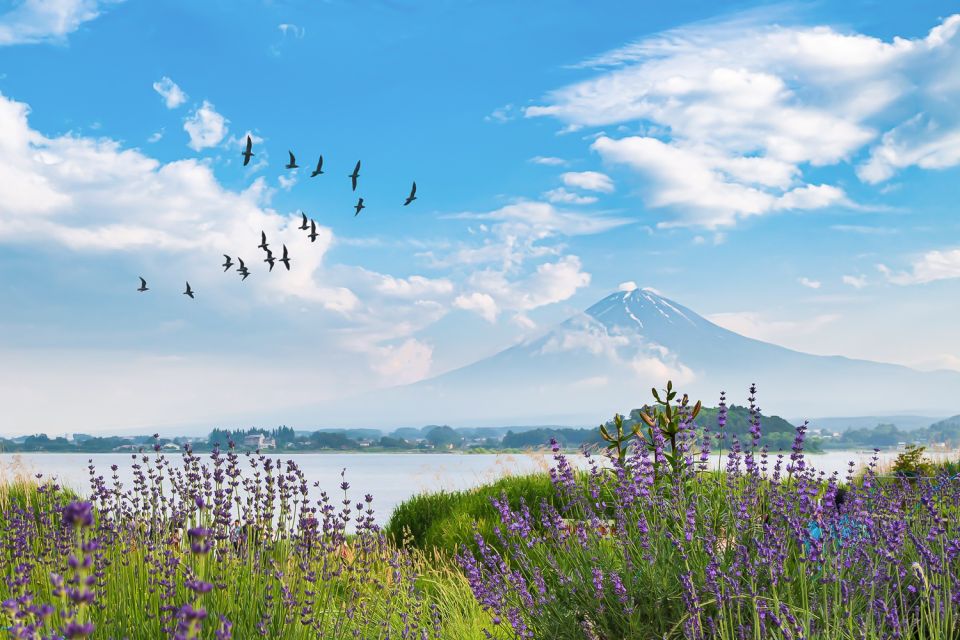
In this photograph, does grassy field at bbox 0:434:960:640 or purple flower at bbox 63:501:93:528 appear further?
grassy field at bbox 0:434:960:640

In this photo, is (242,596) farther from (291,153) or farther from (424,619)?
(291,153)

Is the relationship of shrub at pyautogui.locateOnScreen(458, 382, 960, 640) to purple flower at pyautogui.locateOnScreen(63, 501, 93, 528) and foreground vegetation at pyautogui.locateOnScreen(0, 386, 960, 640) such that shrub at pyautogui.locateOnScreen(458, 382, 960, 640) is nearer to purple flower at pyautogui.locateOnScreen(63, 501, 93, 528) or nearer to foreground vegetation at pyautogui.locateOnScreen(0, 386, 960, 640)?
foreground vegetation at pyautogui.locateOnScreen(0, 386, 960, 640)

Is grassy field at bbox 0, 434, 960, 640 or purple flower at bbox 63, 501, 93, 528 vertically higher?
purple flower at bbox 63, 501, 93, 528

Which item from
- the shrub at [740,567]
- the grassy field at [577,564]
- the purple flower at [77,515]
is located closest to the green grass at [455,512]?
the grassy field at [577,564]

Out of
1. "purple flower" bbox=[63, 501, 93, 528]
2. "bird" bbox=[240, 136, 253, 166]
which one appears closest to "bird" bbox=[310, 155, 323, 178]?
"bird" bbox=[240, 136, 253, 166]

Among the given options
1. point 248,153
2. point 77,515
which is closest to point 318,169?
point 248,153

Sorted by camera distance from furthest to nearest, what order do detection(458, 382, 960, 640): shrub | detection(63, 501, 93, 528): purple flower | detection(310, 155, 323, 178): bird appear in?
1. detection(310, 155, 323, 178): bird
2. detection(458, 382, 960, 640): shrub
3. detection(63, 501, 93, 528): purple flower

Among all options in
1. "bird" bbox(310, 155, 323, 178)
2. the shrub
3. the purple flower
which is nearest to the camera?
the purple flower

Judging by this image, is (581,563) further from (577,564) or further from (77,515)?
(77,515)

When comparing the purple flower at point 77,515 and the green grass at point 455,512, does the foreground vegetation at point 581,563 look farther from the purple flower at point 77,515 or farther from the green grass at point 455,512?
the green grass at point 455,512

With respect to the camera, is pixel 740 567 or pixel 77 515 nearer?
pixel 77 515

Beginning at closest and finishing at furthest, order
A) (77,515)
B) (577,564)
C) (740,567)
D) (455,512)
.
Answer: (77,515) < (740,567) < (577,564) < (455,512)

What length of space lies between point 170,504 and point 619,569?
114 inches

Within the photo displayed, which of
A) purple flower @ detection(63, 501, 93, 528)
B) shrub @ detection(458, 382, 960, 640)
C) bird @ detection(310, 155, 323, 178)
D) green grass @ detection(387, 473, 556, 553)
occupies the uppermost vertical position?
bird @ detection(310, 155, 323, 178)
